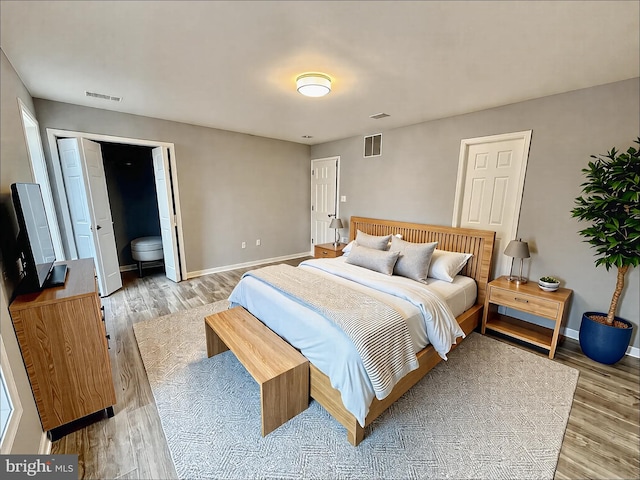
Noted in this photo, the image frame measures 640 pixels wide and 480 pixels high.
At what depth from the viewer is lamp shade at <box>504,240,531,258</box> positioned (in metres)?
2.67

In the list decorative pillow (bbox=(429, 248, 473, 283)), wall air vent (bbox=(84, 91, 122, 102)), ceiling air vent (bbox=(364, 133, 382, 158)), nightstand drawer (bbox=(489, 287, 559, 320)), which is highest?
wall air vent (bbox=(84, 91, 122, 102))

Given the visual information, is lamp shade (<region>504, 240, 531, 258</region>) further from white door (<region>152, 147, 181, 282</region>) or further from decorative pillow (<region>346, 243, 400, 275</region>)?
white door (<region>152, 147, 181, 282</region>)

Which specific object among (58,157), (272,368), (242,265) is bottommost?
(242,265)

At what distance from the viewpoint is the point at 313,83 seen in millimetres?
2295

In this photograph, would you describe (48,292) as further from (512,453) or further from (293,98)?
(512,453)

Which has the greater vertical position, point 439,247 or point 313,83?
point 313,83

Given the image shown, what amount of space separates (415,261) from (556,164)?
1.69 meters

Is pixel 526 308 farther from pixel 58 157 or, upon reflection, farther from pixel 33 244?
pixel 58 157

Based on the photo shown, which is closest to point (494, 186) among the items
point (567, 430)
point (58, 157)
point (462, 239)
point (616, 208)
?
point (462, 239)

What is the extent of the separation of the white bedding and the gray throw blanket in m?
0.05

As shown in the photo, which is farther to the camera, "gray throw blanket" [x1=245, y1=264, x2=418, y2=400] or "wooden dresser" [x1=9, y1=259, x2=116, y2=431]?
"gray throw blanket" [x1=245, y1=264, x2=418, y2=400]

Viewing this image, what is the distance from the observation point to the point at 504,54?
1.91m

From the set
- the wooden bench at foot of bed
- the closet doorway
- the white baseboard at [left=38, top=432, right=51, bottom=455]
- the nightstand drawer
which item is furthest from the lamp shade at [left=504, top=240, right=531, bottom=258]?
the closet doorway

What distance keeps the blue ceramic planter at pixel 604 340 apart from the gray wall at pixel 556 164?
29 cm
